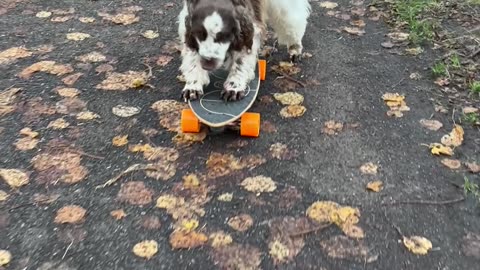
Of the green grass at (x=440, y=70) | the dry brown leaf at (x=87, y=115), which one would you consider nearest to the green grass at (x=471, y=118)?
the green grass at (x=440, y=70)

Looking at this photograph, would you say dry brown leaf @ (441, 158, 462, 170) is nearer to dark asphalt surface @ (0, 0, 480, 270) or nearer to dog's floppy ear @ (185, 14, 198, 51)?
dark asphalt surface @ (0, 0, 480, 270)

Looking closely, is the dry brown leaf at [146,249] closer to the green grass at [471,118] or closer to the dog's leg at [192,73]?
the dog's leg at [192,73]

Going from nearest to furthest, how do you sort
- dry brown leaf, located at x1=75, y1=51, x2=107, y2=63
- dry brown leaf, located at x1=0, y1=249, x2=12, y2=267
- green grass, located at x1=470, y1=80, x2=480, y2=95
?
dry brown leaf, located at x1=0, y1=249, x2=12, y2=267, green grass, located at x1=470, y1=80, x2=480, y2=95, dry brown leaf, located at x1=75, y1=51, x2=107, y2=63

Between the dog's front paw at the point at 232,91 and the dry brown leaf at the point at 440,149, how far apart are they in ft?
4.11

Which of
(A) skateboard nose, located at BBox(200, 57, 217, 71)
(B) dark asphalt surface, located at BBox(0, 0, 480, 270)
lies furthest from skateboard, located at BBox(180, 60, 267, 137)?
(A) skateboard nose, located at BBox(200, 57, 217, 71)

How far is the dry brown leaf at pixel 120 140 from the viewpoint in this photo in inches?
140

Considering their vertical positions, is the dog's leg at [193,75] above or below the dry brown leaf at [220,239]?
above

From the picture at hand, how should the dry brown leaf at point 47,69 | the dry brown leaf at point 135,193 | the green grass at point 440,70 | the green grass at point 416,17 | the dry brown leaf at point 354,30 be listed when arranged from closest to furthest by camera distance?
1. the dry brown leaf at point 135,193
2. the dry brown leaf at point 47,69
3. the green grass at point 440,70
4. the green grass at point 416,17
5. the dry brown leaf at point 354,30

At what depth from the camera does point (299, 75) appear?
4449mm

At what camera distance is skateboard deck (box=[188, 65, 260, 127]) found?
11.4ft

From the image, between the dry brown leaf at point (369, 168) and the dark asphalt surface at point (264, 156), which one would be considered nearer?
the dark asphalt surface at point (264, 156)

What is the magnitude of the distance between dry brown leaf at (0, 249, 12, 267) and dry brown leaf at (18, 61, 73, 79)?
1.87 m

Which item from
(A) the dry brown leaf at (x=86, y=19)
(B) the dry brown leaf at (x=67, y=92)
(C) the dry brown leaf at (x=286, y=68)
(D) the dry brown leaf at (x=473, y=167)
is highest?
(B) the dry brown leaf at (x=67, y=92)

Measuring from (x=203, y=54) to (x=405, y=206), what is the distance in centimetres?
147
